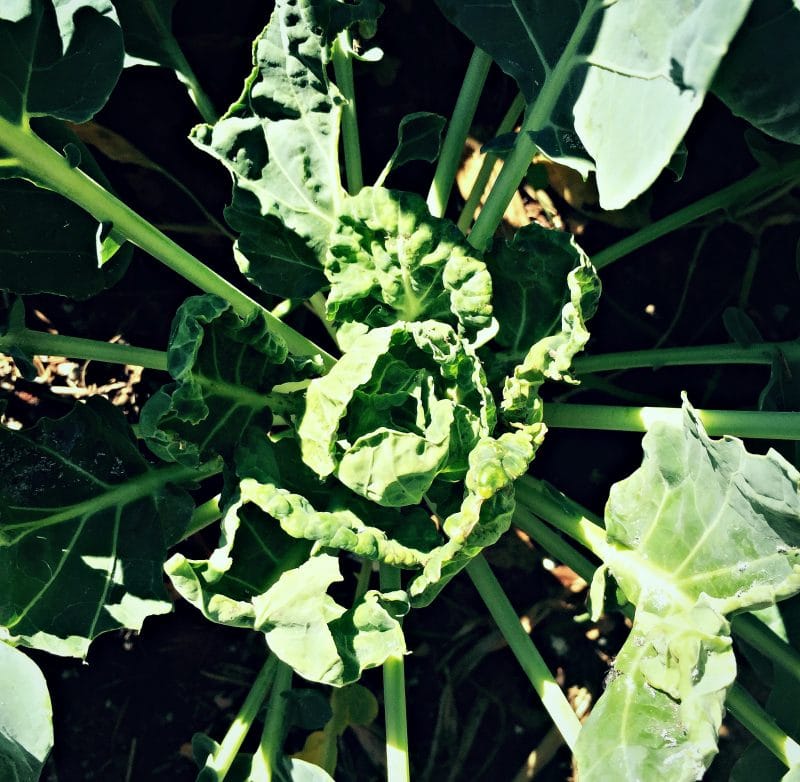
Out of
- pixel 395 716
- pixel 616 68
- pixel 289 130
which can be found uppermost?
pixel 616 68

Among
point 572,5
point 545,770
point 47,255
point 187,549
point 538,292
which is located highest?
point 572,5

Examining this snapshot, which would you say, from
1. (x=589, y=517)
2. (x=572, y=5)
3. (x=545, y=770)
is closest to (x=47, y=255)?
(x=572, y=5)

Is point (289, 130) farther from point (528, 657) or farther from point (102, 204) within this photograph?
point (528, 657)

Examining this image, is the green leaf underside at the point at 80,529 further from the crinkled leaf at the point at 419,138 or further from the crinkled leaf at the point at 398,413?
the crinkled leaf at the point at 419,138

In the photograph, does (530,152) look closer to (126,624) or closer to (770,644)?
(770,644)

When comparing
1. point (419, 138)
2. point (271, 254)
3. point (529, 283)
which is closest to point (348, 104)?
point (419, 138)

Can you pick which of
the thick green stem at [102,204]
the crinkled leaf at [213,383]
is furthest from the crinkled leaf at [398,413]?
the thick green stem at [102,204]
